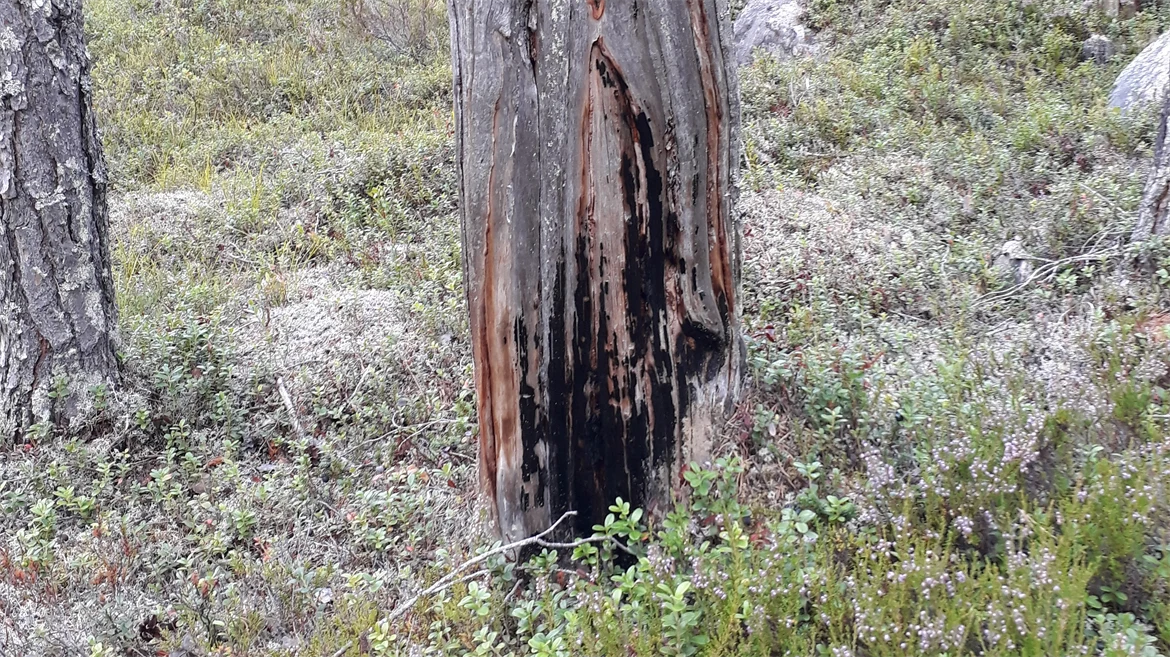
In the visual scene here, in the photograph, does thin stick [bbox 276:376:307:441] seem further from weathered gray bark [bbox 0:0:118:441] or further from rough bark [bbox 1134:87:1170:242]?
rough bark [bbox 1134:87:1170:242]

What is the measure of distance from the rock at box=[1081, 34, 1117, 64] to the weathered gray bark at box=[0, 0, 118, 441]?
25.9ft

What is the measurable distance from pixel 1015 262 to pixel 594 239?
10.00 feet

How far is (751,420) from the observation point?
3150mm

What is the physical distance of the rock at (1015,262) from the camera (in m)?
4.52

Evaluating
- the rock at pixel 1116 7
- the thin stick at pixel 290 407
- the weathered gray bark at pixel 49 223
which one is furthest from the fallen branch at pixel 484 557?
the rock at pixel 1116 7

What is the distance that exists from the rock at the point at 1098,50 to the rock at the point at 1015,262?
13.5 ft

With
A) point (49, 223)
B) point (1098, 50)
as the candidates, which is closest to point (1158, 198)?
point (1098, 50)

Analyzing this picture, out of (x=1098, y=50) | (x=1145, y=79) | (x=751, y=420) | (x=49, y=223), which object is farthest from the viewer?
(x=1098, y=50)

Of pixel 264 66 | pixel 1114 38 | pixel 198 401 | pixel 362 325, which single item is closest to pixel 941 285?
pixel 362 325

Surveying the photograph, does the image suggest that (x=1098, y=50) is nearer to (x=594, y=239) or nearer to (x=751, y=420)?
(x=751, y=420)

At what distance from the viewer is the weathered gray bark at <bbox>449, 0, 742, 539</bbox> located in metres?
2.47

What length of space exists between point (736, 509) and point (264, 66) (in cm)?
878

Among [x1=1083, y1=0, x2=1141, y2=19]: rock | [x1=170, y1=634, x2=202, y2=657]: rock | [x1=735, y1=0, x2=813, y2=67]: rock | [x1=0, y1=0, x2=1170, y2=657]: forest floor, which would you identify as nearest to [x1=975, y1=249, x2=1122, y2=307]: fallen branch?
[x1=0, y1=0, x2=1170, y2=657]: forest floor

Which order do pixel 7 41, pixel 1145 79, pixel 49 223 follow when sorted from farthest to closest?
pixel 1145 79 < pixel 49 223 < pixel 7 41
